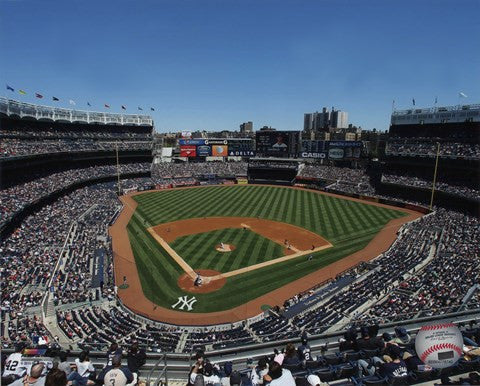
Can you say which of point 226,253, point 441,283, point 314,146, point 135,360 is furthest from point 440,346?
point 314,146

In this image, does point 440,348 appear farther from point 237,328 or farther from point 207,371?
point 237,328

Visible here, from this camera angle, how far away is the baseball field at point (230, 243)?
85.4 feet

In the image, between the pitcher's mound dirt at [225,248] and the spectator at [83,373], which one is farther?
the pitcher's mound dirt at [225,248]

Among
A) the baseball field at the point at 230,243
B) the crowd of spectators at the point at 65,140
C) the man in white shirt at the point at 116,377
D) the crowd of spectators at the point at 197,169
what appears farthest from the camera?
the crowd of spectators at the point at 197,169

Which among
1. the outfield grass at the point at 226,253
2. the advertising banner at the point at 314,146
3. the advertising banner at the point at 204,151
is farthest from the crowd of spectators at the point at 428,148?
the advertising banner at the point at 204,151

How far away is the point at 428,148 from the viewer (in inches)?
2314

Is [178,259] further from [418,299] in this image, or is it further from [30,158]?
[30,158]

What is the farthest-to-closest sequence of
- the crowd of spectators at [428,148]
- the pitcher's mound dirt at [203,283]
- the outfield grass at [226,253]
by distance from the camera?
the crowd of spectators at [428,148] < the outfield grass at [226,253] < the pitcher's mound dirt at [203,283]

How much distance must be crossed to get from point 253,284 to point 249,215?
2303cm

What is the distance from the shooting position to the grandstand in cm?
1038

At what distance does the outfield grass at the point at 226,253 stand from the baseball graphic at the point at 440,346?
76.9 feet

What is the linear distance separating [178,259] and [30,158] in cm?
3232

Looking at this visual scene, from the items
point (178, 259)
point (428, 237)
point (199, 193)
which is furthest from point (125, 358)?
point (199, 193)

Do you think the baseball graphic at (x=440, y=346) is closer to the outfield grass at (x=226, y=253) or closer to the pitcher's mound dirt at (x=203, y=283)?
the pitcher's mound dirt at (x=203, y=283)
